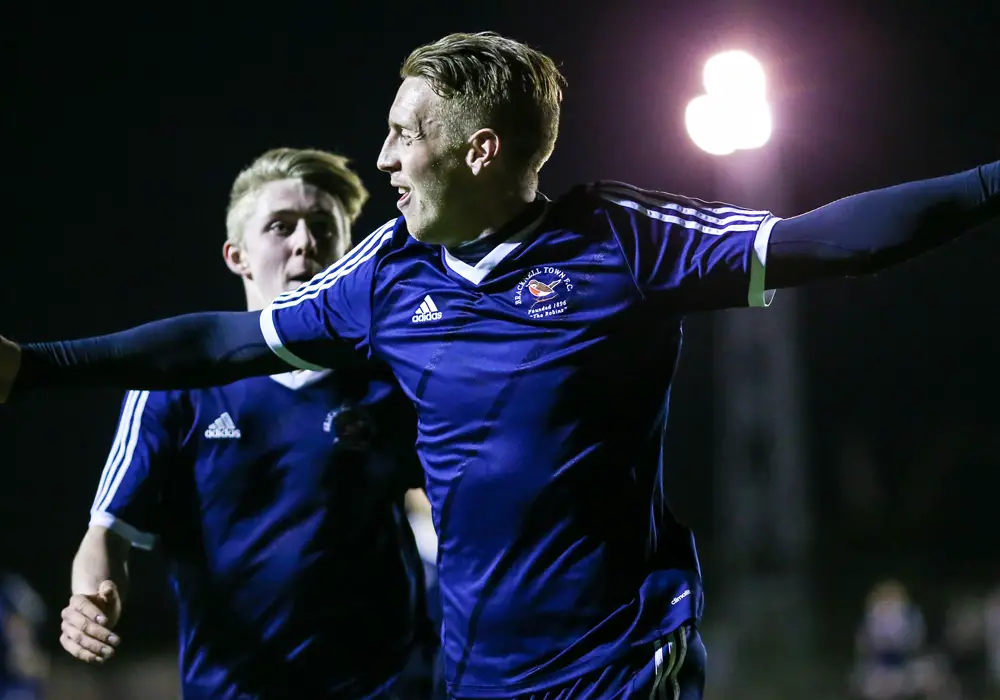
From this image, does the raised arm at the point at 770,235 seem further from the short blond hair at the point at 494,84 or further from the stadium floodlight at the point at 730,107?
the stadium floodlight at the point at 730,107

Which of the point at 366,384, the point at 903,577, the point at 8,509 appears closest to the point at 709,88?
the point at 366,384

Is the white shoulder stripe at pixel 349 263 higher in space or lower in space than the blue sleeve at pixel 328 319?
higher

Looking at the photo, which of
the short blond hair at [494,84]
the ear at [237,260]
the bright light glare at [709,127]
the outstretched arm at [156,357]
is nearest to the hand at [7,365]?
the outstretched arm at [156,357]

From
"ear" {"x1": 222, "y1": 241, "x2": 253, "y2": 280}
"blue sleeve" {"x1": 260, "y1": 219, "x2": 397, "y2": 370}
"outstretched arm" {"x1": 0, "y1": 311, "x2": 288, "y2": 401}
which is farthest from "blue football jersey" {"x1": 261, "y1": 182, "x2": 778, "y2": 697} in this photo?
"ear" {"x1": 222, "y1": 241, "x2": 253, "y2": 280}

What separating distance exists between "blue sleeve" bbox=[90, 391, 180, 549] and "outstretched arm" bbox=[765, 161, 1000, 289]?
6.15 feet

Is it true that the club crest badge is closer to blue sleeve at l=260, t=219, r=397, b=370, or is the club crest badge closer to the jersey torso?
the jersey torso

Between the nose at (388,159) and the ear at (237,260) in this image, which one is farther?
the ear at (237,260)

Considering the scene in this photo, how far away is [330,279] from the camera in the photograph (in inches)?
110

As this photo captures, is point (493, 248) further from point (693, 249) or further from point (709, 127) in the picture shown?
point (709, 127)

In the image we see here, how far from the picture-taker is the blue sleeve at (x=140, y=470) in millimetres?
3377

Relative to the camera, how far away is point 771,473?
12430 millimetres

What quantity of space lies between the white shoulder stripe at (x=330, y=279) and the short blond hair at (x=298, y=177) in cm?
91

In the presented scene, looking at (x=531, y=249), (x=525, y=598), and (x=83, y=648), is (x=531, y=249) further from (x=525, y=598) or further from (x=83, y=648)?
(x=83, y=648)

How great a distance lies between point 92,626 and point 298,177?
150cm
